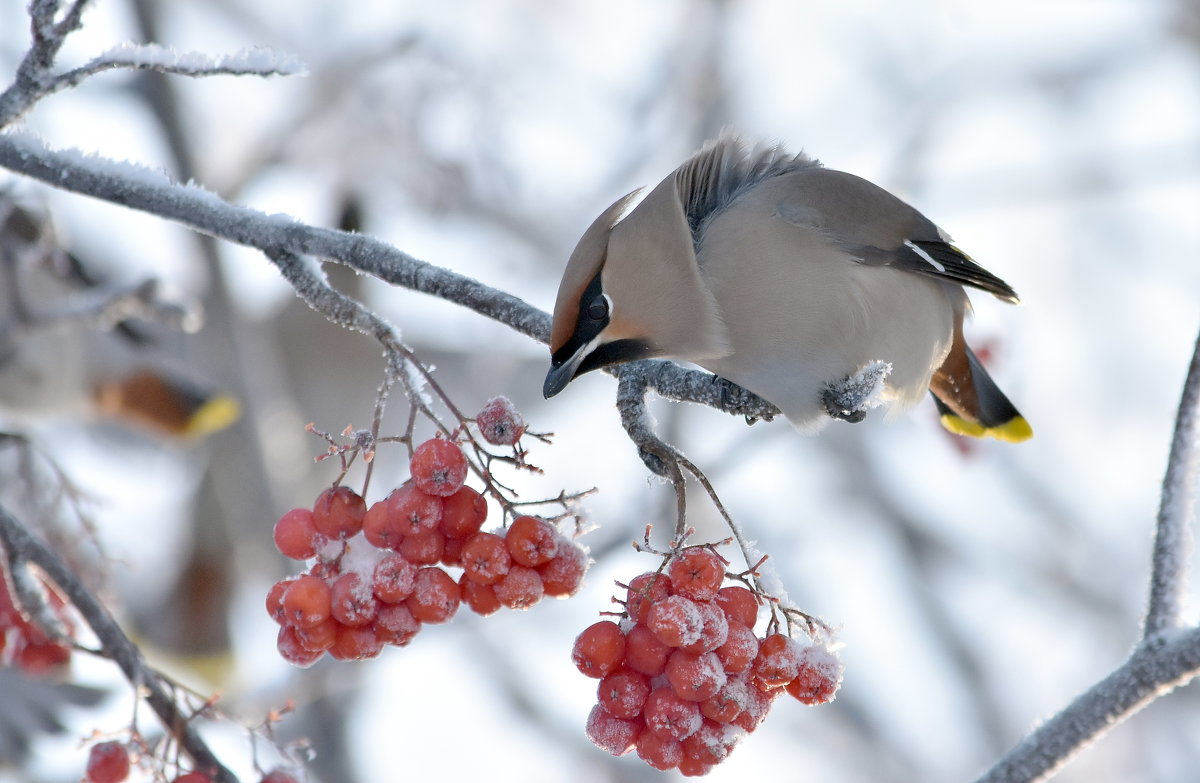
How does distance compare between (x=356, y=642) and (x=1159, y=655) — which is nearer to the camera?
(x=1159, y=655)

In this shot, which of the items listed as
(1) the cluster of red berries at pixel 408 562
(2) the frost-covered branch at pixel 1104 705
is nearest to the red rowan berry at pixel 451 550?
(1) the cluster of red berries at pixel 408 562

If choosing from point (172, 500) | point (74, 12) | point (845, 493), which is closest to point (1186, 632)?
point (74, 12)

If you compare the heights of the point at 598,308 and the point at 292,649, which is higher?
the point at 598,308

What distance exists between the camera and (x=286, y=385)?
7230 mm

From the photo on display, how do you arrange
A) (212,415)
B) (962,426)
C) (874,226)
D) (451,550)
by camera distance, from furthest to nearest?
1. (212,415)
2. (962,426)
3. (874,226)
4. (451,550)

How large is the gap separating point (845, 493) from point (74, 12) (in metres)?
9.53

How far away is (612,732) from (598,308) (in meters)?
0.92

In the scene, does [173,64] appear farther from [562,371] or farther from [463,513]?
[562,371]

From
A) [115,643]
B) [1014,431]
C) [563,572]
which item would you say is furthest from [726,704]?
[1014,431]

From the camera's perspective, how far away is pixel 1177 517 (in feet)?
6.10

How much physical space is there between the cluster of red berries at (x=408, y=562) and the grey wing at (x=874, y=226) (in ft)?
4.56

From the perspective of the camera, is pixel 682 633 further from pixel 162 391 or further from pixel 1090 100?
pixel 1090 100

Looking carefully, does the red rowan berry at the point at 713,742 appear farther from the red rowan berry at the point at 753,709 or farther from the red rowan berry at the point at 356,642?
the red rowan berry at the point at 356,642

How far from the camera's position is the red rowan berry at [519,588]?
1918 mm
